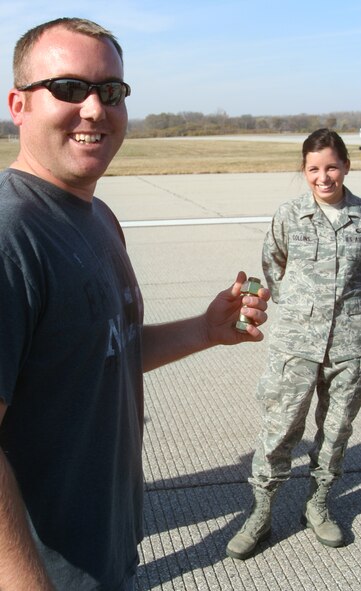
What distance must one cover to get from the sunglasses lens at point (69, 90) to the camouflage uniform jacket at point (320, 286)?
166 cm

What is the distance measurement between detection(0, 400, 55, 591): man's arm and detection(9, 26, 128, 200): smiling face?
0.54 m

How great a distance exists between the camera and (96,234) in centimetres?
164

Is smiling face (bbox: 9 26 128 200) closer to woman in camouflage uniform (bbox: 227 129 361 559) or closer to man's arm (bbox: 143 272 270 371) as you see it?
man's arm (bbox: 143 272 270 371)

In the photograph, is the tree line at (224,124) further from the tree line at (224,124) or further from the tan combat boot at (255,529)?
the tan combat boot at (255,529)

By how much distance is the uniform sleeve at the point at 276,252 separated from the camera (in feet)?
10.3

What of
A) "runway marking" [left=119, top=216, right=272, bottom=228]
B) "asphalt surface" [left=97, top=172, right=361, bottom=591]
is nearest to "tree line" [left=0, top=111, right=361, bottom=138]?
"runway marking" [left=119, top=216, right=272, bottom=228]

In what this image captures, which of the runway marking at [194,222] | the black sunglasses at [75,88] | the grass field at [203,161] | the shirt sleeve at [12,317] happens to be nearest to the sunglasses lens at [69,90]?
the black sunglasses at [75,88]

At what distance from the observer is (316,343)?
9.75ft

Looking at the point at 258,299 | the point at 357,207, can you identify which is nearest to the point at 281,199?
the point at 357,207

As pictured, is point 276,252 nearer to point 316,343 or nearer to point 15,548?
point 316,343

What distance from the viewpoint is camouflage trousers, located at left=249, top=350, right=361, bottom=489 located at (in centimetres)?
299

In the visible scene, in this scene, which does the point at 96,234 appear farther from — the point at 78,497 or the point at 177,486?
the point at 177,486

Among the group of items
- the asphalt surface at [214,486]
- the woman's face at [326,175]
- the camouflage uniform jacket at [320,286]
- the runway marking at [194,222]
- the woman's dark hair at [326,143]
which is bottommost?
the runway marking at [194,222]

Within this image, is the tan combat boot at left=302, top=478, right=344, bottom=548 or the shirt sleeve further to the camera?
the tan combat boot at left=302, top=478, right=344, bottom=548
